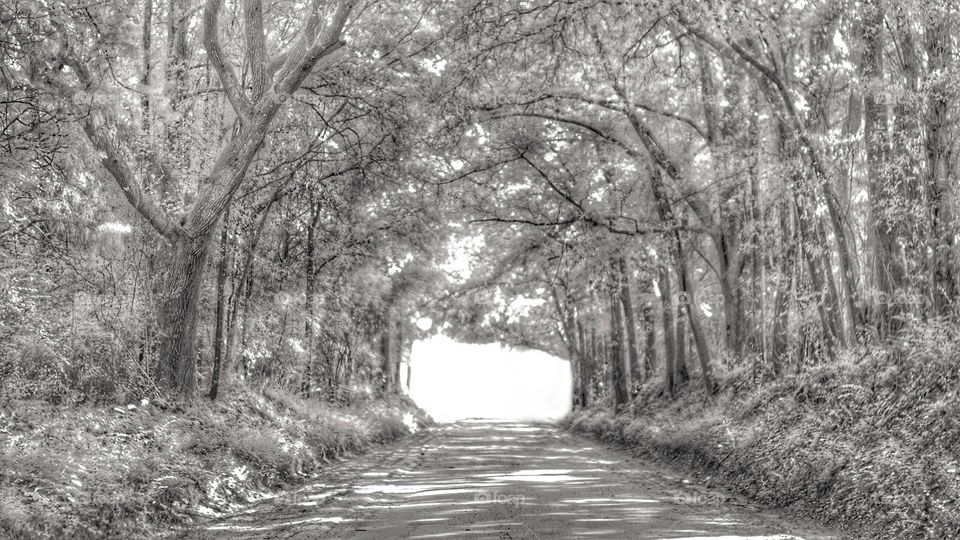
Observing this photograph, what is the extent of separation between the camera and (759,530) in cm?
781

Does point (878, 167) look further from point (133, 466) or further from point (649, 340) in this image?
point (649, 340)

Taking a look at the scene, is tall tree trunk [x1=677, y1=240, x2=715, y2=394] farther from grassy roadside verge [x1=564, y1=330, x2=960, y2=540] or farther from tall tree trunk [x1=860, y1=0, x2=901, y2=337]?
tall tree trunk [x1=860, y1=0, x2=901, y2=337]

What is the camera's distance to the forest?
9.36 m

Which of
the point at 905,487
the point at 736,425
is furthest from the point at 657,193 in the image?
the point at 905,487

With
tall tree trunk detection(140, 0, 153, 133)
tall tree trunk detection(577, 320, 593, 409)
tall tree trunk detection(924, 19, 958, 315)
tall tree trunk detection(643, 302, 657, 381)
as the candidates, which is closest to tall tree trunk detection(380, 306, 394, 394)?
tall tree trunk detection(577, 320, 593, 409)

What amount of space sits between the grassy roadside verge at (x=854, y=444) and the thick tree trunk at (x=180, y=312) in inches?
311

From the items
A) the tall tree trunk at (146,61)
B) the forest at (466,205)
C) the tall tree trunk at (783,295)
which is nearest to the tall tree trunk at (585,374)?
the forest at (466,205)

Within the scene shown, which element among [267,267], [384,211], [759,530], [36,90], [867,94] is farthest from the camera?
[384,211]

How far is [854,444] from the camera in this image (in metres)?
9.65

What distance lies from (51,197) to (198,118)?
12.9ft

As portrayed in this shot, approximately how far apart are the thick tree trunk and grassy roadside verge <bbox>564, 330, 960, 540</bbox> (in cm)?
791

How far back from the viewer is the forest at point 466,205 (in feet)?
30.7

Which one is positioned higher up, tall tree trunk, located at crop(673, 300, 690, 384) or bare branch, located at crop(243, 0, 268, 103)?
bare branch, located at crop(243, 0, 268, 103)

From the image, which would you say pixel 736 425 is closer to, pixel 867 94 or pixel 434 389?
pixel 867 94
